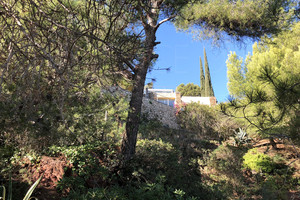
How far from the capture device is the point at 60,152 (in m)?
3.63

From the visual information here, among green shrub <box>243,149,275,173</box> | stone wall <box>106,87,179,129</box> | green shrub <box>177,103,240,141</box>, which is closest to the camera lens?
green shrub <box>243,149,275,173</box>

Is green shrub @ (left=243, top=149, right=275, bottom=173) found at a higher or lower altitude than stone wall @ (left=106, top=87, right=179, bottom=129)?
lower

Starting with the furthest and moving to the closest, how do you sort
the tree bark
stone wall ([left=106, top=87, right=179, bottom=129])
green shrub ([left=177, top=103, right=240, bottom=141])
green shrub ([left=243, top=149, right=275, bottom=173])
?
stone wall ([left=106, top=87, right=179, bottom=129]) < green shrub ([left=177, top=103, right=240, bottom=141]) < green shrub ([left=243, top=149, right=275, bottom=173]) < the tree bark

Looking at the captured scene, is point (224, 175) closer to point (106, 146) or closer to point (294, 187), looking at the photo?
point (294, 187)

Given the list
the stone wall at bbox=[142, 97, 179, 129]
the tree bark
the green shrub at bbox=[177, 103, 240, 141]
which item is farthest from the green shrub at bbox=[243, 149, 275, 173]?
the stone wall at bbox=[142, 97, 179, 129]

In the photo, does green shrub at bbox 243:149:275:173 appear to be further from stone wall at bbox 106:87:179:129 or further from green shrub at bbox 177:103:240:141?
stone wall at bbox 106:87:179:129

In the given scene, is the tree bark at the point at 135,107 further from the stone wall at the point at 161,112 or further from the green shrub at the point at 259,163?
the stone wall at the point at 161,112

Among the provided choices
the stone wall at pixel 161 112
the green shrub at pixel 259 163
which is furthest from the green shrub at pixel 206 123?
the green shrub at pixel 259 163

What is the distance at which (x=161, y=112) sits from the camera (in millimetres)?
12562

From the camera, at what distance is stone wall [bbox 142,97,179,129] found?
11.6 m

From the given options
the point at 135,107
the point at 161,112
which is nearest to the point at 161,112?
the point at 161,112

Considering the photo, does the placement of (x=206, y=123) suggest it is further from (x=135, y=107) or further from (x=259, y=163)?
(x=135, y=107)

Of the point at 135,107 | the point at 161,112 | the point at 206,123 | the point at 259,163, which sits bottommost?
the point at 259,163

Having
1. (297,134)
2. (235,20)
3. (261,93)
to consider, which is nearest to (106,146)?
(261,93)
